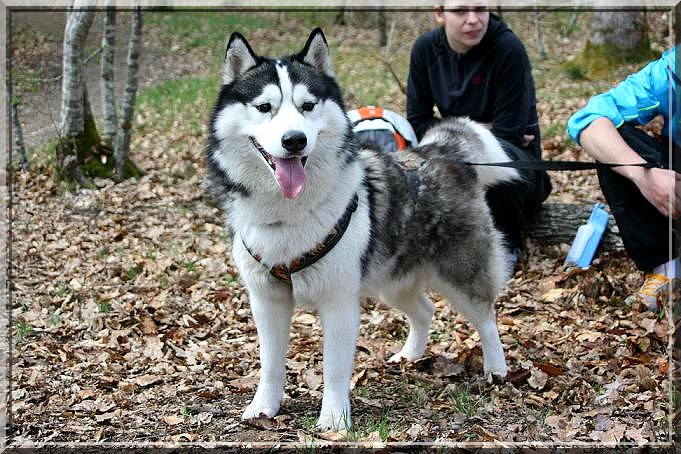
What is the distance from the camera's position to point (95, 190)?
7.13 meters

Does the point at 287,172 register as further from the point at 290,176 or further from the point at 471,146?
the point at 471,146

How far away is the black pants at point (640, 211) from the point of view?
410 cm

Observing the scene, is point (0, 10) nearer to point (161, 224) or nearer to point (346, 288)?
point (161, 224)

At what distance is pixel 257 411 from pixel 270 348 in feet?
0.99

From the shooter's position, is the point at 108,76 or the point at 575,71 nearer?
the point at 108,76

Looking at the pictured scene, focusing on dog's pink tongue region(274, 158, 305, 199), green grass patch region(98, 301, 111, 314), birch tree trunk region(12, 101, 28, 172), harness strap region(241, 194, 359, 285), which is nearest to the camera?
dog's pink tongue region(274, 158, 305, 199)

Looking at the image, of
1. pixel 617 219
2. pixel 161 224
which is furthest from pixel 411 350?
pixel 161 224

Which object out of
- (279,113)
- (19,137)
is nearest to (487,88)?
(279,113)

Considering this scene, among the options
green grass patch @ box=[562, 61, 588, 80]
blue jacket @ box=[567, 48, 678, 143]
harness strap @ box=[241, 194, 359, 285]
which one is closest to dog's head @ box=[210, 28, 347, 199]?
harness strap @ box=[241, 194, 359, 285]

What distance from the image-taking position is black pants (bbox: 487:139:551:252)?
15.4 ft

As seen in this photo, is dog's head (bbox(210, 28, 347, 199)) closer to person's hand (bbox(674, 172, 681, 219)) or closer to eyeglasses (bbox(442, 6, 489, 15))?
eyeglasses (bbox(442, 6, 489, 15))

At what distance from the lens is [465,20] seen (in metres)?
4.58

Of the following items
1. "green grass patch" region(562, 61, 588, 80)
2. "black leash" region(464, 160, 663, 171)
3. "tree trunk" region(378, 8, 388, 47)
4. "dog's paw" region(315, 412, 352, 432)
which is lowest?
"dog's paw" region(315, 412, 352, 432)

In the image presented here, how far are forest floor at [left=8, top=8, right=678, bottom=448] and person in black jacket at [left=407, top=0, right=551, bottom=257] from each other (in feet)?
1.74
